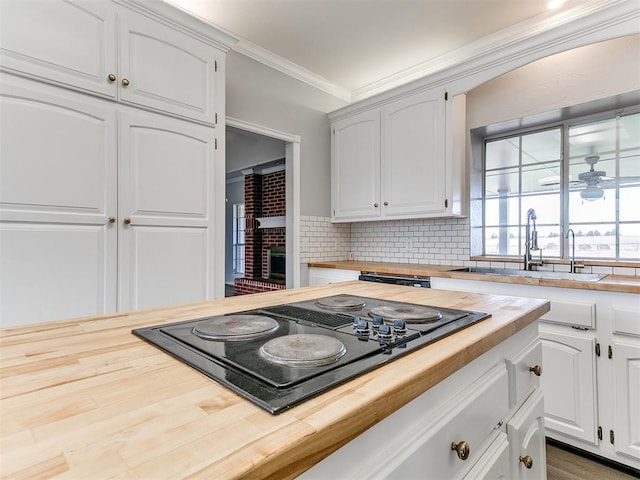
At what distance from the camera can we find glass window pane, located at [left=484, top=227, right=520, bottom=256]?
2.86 meters

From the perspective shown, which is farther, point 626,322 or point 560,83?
point 560,83

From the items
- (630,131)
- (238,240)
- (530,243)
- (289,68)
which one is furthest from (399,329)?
(238,240)

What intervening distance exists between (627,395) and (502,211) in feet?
5.36

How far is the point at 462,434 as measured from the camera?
773mm

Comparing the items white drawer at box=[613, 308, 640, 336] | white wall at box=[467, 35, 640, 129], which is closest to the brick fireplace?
white wall at box=[467, 35, 640, 129]

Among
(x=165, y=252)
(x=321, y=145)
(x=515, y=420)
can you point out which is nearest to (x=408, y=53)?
(x=321, y=145)

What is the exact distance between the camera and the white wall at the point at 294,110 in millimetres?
2840

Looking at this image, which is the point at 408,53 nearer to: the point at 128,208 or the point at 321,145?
the point at 321,145

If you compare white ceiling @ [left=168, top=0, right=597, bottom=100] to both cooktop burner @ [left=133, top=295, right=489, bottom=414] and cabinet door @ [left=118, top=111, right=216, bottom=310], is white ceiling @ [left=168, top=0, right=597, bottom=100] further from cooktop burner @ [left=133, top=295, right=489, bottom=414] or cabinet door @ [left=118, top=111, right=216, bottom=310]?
cooktop burner @ [left=133, top=295, right=489, bottom=414]

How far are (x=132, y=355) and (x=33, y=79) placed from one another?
5.10ft

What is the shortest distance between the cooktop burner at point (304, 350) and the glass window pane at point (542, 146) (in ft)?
9.21

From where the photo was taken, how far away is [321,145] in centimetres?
356

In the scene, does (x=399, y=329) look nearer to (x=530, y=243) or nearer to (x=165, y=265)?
(x=165, y=265)

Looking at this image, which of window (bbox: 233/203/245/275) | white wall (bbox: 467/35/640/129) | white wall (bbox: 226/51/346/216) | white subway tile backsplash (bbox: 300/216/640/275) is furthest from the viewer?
window (bbox: 233/203/245/275)
